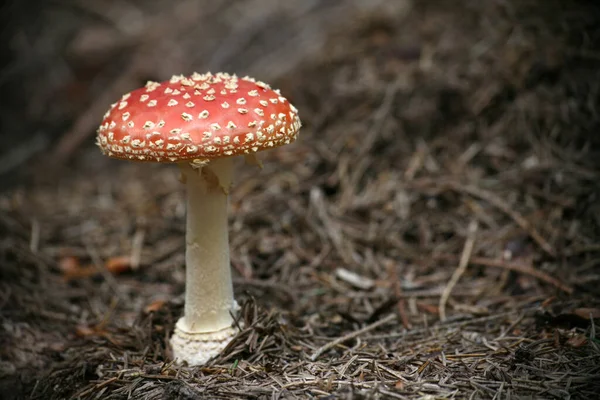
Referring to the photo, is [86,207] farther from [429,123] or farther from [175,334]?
[429,123]

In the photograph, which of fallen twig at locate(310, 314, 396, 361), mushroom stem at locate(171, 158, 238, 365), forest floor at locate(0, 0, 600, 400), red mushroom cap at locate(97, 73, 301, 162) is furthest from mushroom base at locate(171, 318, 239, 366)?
red mushroom cap at locate(97, 73, 301, 162)

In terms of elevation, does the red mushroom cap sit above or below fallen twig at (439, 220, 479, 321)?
above

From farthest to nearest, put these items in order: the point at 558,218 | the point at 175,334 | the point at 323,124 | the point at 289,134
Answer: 1. the point at 323,124
2. the point at 558,218
3. the point at 175,334
4. the point at 289,134

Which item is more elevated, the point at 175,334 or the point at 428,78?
the point at 428,78

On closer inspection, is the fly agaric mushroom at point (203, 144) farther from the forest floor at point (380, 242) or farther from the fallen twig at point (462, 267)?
the fallen twig at point (462, 267)

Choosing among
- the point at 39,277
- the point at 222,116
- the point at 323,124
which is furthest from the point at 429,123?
the point at 39,277

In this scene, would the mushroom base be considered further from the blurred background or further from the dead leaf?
the blurred background

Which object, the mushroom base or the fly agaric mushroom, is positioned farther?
the mushroom base

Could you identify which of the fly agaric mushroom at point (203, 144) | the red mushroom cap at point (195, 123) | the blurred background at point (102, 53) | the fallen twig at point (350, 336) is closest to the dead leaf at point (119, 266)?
the fly agaric mushroom at point (203, 144)
